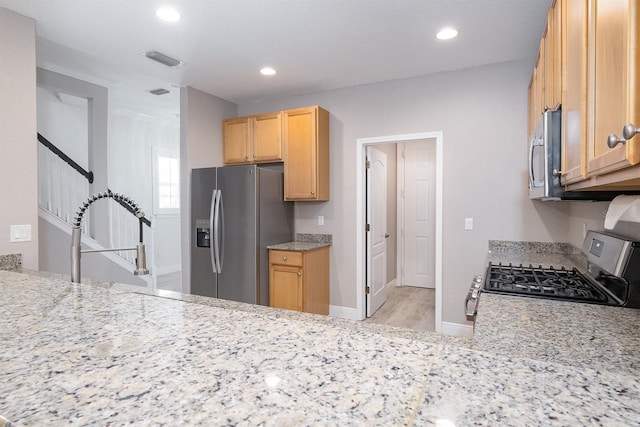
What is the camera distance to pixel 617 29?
0.86 m

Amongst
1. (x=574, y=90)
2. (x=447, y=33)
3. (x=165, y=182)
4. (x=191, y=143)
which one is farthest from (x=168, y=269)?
(x=574, y=90)

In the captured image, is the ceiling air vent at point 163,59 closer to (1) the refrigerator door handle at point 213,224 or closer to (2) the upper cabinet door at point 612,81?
(1) the refrigerator door handle at point 213,224

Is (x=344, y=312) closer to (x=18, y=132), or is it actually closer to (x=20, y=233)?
(x=20, y=233)

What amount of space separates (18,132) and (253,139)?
2.14 m

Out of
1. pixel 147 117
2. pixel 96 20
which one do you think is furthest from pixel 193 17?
pixel 147 117

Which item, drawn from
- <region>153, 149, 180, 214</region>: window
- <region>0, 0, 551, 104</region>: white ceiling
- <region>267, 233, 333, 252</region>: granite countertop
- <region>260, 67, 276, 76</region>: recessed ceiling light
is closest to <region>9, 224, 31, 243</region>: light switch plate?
<region>0, 0, 551, 104</region>: white ceiling

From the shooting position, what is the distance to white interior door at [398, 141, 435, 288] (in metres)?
5.34

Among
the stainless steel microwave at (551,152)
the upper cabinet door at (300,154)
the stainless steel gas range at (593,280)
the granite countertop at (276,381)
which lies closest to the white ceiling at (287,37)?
the upper cabinet door at (300,154)

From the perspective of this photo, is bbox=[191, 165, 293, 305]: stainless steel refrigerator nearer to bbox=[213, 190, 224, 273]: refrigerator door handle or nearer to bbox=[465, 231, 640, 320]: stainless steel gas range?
bbox=[213, 190, 224, 273]: refrigerator door handle

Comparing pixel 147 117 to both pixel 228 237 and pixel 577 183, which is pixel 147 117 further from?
pixel 577 183

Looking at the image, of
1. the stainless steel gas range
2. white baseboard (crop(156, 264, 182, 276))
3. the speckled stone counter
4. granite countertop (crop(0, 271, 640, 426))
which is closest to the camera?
granite countertop (crop(0, 271, 640, 426))

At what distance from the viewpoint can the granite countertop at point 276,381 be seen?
0.46 metres

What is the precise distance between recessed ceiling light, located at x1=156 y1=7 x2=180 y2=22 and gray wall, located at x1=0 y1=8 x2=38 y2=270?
0.91m

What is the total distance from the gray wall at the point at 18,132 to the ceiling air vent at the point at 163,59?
0.79 metres
